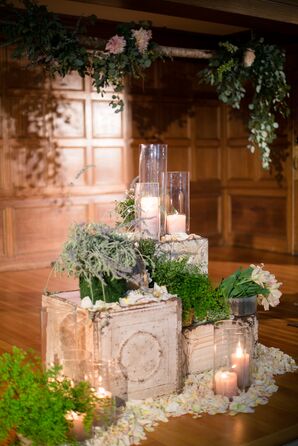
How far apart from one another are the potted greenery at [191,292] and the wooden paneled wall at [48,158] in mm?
3354

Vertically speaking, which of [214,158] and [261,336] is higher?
[214,158]

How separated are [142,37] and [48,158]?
6.83ft

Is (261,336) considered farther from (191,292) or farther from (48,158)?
(48,158)

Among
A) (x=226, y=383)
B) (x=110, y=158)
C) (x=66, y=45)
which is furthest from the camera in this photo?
(x=110, y=158)

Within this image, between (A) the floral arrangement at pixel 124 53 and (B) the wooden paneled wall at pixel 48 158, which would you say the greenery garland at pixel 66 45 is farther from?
(B) the wooden paneled wall at pixel 48 158

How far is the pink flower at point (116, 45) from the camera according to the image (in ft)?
16.0

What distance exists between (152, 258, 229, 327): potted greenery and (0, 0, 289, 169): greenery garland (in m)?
2.08

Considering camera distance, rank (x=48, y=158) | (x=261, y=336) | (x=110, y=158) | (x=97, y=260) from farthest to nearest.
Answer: (x=110, y=158) < (x=48, y=158) < (x=261, y=336) < (x=97, y=260)

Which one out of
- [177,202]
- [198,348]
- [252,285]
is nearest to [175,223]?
A: [177,202]

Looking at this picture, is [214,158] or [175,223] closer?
[175,223]

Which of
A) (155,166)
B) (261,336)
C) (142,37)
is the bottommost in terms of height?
(261,336)

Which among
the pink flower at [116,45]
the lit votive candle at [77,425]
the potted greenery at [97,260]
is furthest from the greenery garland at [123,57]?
the lit votive candle at [77,425]

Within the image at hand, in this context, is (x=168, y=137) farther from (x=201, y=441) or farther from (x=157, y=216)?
(x=201, y=441)

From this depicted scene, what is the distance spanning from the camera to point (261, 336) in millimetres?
3932
